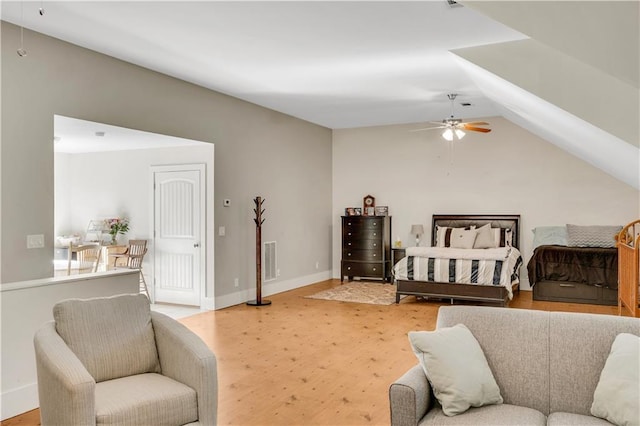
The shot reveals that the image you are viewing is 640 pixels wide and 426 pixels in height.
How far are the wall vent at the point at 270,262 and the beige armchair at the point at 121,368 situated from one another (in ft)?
Result: 15.3

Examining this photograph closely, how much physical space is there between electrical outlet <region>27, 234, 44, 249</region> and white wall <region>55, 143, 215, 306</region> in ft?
8.17

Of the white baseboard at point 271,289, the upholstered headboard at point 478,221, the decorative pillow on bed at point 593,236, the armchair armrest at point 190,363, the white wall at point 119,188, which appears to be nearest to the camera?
the armchair armrest at point 190,363

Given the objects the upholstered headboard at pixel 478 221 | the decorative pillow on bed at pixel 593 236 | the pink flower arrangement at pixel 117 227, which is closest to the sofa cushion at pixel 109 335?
the pink flower arrangement at pixel 117 227

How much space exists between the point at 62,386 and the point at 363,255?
23.0 ft

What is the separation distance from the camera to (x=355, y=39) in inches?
175

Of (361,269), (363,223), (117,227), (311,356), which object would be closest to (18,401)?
(311,356)

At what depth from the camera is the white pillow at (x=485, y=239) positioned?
307 inches

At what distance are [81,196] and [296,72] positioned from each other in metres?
4.98

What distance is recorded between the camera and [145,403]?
2.35 m

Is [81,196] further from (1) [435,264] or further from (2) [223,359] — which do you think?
(1) [435,264]

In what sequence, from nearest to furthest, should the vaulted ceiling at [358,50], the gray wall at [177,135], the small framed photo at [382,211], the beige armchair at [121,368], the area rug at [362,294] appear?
the beige armchair at [121,368] → the vaulted ceiling at [358,50] → the gray wall at [177,135] → the area rug at [362,294] → the small framed photo at [382,211]

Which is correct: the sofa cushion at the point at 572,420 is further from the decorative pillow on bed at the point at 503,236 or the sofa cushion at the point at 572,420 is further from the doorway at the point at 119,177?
the decorative pillow on bed at the point at 503,236

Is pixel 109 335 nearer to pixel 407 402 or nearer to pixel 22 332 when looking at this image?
pixel 22 332

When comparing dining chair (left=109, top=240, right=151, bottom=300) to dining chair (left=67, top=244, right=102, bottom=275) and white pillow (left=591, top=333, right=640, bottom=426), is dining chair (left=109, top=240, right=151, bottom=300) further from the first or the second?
white pillow (left=591, top=333, right=640, bottom=426)
